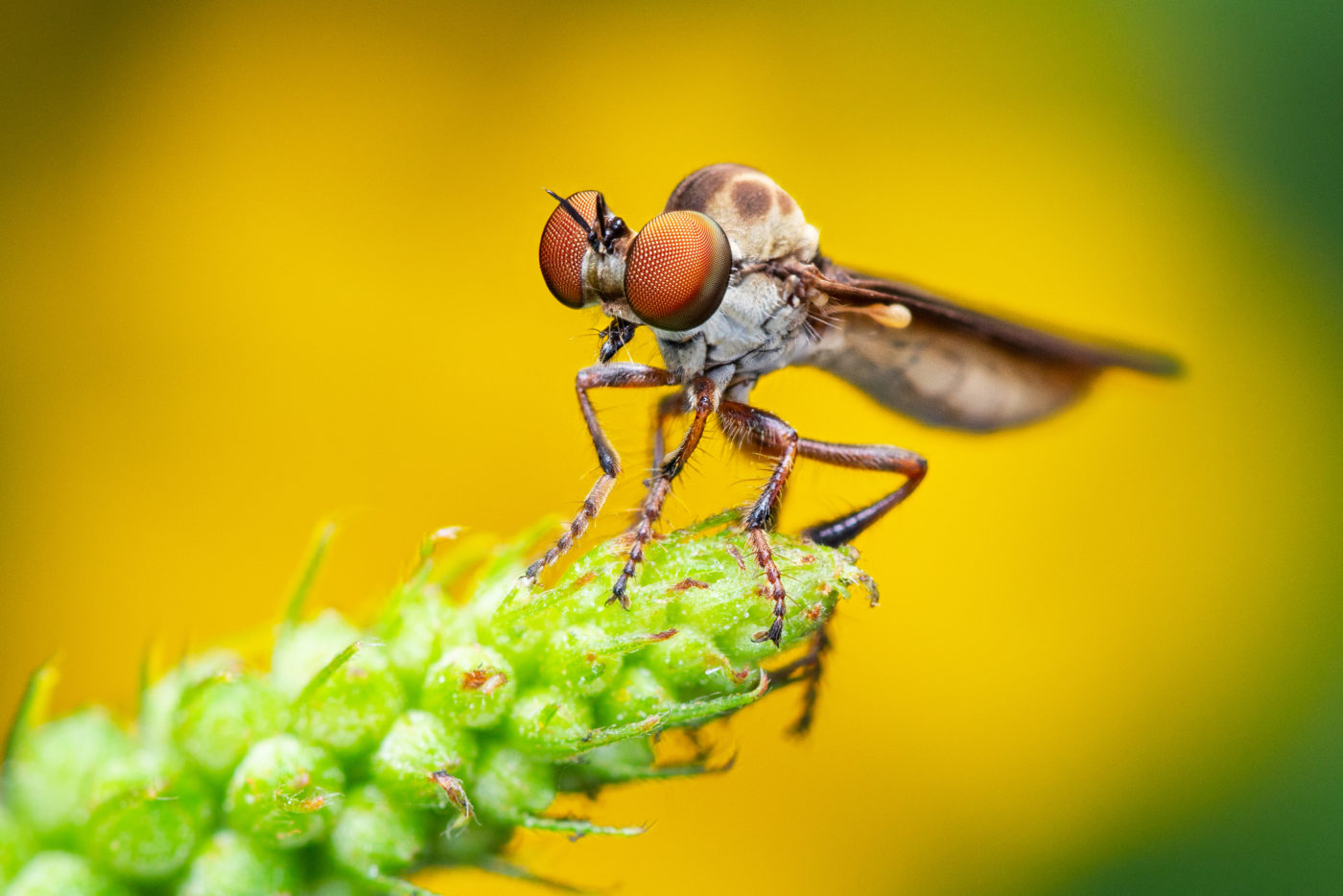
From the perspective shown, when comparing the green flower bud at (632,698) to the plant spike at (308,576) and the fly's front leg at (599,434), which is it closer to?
the fly's front leg at (599,434)

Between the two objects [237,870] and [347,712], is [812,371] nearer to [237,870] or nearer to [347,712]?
[347,712]

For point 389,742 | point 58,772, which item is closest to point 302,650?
point 389,742

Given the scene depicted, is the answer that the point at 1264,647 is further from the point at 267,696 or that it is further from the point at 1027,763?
the point at 267,696

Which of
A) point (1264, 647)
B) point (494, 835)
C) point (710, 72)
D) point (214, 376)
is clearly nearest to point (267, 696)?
point (494, 835)

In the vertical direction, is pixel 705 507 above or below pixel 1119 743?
above

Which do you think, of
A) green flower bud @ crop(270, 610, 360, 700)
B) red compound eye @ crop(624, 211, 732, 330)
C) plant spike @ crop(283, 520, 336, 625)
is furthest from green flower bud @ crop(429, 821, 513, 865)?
red compound eye @ crop(624, 211, 732, 330)
